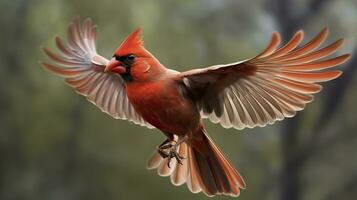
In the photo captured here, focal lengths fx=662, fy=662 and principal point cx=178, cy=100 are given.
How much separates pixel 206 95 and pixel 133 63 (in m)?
0.30

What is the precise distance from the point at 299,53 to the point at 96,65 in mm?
840

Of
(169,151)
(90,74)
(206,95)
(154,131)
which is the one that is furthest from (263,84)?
(154,131)

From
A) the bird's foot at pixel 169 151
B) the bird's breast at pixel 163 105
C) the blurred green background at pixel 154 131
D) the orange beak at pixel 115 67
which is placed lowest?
the bird's foot at pixel 169 151

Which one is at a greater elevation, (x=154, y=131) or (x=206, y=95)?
(x=154, y=131)

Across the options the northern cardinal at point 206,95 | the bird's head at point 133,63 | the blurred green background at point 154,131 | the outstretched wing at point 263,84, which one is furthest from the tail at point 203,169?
the blurred green background at point 154,131

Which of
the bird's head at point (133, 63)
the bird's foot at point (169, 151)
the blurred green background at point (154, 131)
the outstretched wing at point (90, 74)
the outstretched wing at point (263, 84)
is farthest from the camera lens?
the blurred green background at point (154, 131)

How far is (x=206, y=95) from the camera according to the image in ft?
6.19

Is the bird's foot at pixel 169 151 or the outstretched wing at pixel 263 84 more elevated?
the outstretched wing at pixel 263 84

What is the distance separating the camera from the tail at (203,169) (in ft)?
6.47

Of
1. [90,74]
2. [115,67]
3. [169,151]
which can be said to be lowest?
[169,151]

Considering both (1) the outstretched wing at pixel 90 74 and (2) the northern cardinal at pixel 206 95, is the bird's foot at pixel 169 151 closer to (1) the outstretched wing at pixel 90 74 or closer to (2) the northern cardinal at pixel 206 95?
(2) the northern cardinal at pixel 206 95

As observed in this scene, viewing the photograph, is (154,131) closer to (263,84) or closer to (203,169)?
(203,169)

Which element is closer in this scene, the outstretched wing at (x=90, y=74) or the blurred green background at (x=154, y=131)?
the outstretched wing at (x=90, y=74)

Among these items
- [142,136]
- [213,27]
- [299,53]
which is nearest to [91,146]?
[142,136]
